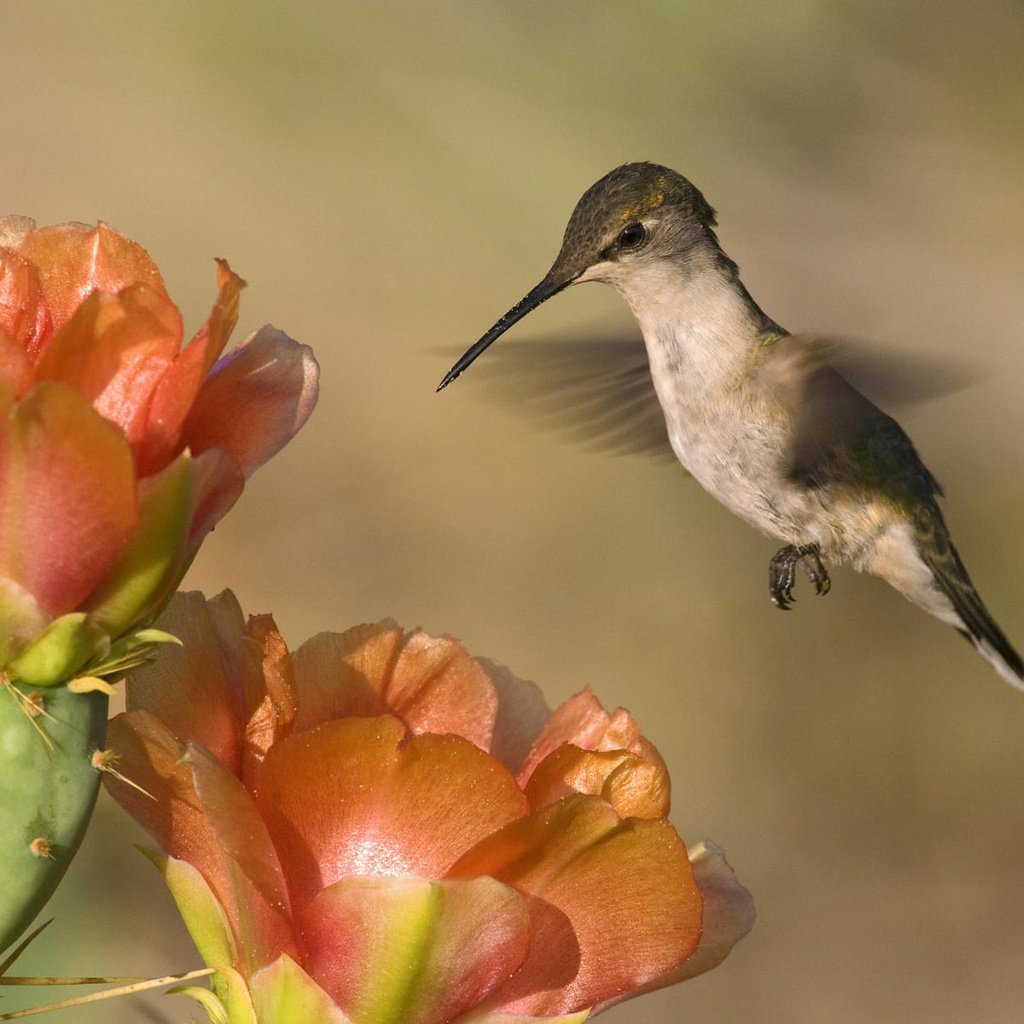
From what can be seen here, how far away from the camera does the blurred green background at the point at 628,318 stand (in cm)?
441

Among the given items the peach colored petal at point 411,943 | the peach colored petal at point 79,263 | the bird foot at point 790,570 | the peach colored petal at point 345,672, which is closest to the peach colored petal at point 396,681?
the peach colored petal at point 345,672

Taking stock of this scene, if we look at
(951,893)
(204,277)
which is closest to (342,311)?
(204,277)

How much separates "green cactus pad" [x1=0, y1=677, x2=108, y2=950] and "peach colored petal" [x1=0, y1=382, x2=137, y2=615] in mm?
44

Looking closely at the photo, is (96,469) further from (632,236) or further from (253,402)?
(632,236)

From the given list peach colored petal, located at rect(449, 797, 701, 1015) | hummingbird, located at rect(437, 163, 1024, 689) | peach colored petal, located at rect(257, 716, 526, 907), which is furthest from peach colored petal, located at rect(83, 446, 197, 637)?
hummingbird, located at rect(437, 163, 1024, 689)

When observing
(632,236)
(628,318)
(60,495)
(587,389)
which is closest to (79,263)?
(60,495)

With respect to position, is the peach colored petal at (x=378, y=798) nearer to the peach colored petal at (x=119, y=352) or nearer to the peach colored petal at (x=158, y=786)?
the peach colored petal at (x=158, y=786)

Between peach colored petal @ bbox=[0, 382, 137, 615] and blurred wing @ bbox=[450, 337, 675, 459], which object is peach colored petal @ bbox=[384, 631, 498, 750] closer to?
peach colored petal @ bbox=[0, 382, 137, 615]

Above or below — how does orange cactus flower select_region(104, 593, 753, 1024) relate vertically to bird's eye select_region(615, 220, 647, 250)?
below

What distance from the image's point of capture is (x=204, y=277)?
4711 mm

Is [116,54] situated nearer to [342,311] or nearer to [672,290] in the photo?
[342,311]

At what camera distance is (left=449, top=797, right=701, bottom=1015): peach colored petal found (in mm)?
776

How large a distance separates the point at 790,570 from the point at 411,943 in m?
1.53

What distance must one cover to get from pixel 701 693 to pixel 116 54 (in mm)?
2699
